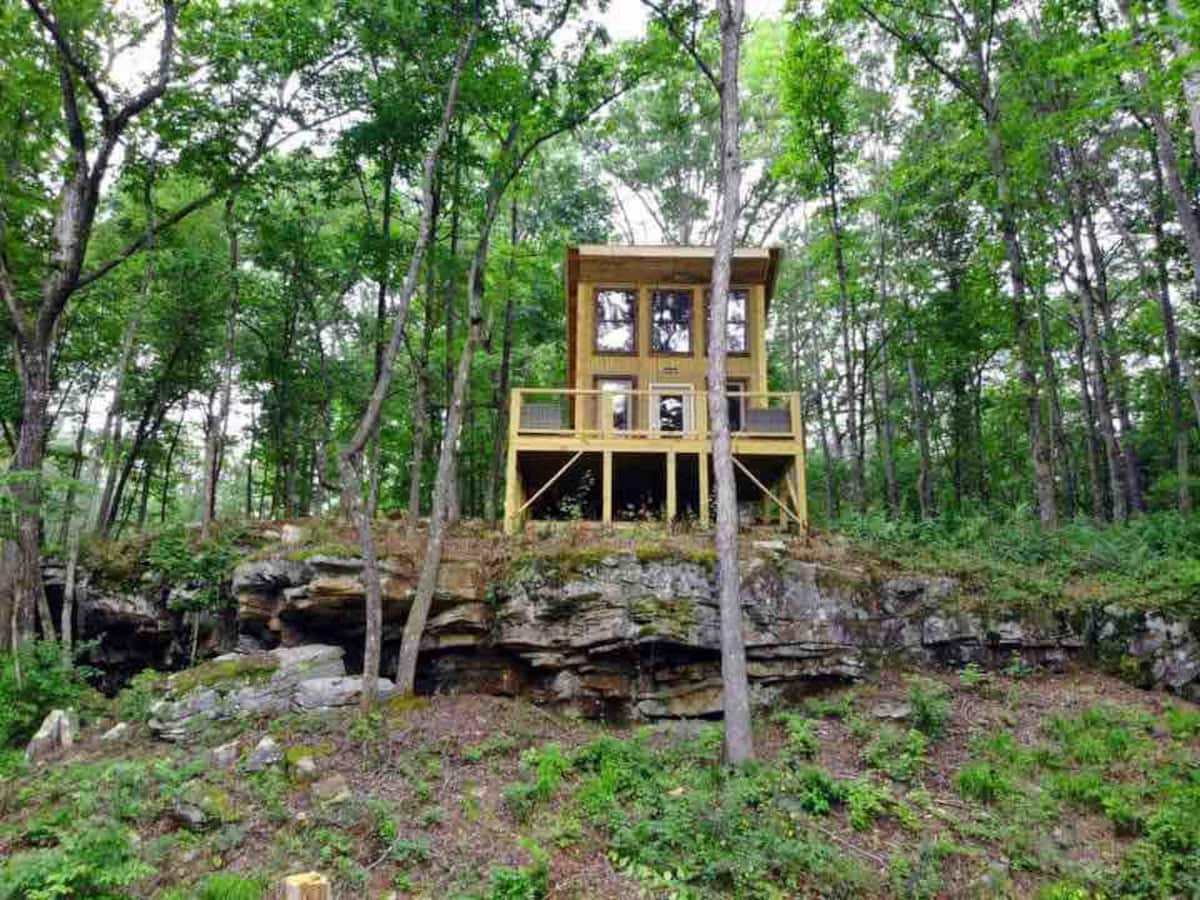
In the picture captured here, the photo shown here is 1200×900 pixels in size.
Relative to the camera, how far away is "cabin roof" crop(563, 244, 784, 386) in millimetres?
14594

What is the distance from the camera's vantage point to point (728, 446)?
27.0 ft

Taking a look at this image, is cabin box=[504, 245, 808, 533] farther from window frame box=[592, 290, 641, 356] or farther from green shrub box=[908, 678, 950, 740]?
green shrub box=[908, 678, 950, 740]

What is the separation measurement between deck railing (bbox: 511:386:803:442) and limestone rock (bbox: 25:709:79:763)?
7.64m

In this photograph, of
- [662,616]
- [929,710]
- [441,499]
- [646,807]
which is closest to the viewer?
[646,807]

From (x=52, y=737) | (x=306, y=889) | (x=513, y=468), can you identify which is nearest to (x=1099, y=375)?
(x=513, y=468)

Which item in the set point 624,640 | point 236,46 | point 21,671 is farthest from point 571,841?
point 236,46

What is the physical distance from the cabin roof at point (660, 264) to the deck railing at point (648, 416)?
2643 millimetres

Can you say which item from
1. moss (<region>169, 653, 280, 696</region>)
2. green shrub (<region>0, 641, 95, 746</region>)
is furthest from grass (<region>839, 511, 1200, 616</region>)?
green shrub (<region>0, 641, 95, 746</region>)

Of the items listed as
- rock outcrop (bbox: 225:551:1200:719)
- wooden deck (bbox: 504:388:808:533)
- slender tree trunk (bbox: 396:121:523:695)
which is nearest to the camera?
slender tree trunk (bbox: 396:121:523:695)

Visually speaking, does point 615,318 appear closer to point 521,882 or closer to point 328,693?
point 328,693

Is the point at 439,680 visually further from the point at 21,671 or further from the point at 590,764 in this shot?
the point at 21,671

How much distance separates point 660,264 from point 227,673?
11.2m

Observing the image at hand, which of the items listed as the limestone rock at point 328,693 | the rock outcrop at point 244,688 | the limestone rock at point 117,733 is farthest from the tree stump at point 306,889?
the limestone rock at point 117,733

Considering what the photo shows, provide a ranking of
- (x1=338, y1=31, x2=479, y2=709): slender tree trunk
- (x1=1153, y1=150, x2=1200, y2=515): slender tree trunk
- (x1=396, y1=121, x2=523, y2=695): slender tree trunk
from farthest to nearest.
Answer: (x1=1153, y1=150, x2=1200, y2=515): slender tree trunk → (x1=396, y1=121, x2=523, y2=695): slender tree trunk → (x1=338, y1=31, x2=479, y2=709): slender tree trunk
